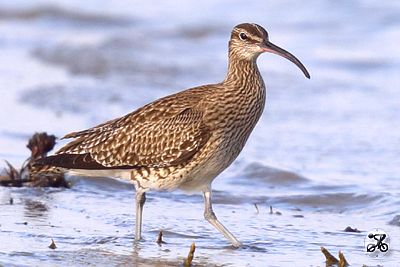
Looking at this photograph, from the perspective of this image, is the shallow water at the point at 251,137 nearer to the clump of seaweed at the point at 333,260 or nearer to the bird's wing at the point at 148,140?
the clump of seaweed at the point at 333,260

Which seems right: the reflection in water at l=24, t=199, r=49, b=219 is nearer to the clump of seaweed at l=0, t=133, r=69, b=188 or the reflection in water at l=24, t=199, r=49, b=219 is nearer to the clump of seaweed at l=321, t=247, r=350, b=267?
the clump of seaweed at l=0, t=133, r=69, b=188

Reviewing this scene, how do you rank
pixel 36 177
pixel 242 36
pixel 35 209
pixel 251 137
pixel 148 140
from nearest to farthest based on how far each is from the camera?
pixel 148 140 < pixel 242 36 < pixel 35 209 < pixel 36 177 < pixel 251 137

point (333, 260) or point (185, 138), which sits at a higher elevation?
point (185, 138)

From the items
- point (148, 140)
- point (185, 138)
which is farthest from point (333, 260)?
point (148, 140)

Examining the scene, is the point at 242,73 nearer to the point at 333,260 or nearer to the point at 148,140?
the point at 148,140

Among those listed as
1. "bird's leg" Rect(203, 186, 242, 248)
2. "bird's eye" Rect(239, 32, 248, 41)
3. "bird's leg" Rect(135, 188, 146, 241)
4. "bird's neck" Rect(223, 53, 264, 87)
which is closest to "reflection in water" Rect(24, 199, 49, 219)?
"bird's leg" Rect(135, 188, 146, 241)

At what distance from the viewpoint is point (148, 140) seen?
10.3 metres

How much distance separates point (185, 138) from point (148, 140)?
1.21 feet

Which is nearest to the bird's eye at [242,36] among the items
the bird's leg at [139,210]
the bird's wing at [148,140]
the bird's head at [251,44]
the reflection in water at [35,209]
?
the bird's head at [251,44]

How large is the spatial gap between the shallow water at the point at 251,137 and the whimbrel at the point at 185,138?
1.50ft

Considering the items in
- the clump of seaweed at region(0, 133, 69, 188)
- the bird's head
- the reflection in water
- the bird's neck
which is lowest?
the reflection in water

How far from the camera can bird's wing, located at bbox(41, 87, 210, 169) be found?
10.1 meters

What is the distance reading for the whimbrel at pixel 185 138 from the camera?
10000 mm

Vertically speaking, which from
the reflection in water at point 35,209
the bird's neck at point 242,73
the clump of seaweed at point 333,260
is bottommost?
the clump of seaweed at point 333,260
